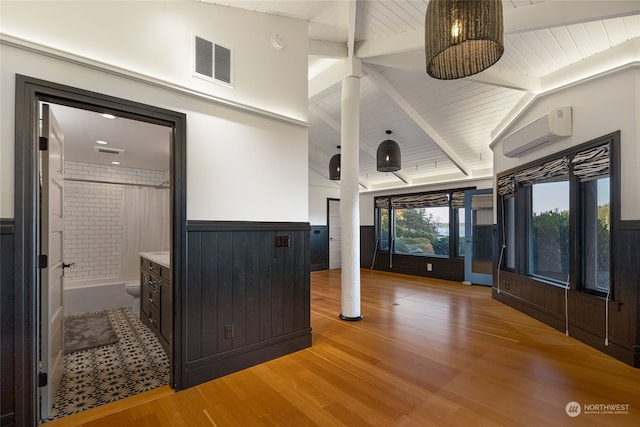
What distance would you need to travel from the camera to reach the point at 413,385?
2.24m

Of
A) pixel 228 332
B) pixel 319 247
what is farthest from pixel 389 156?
pixel 319 247

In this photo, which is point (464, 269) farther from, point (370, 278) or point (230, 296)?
point (230, 296)

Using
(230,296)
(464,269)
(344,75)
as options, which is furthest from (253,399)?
(464,269)

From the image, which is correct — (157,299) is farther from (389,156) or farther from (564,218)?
(564,218)

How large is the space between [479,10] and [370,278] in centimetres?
613

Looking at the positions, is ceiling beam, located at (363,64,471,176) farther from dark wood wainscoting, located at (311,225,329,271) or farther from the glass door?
dark wood wainscoting, located at (311,225,329,271)

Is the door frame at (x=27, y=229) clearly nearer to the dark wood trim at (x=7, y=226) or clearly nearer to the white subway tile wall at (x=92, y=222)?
the dark wood trim at (x=7, y=226)

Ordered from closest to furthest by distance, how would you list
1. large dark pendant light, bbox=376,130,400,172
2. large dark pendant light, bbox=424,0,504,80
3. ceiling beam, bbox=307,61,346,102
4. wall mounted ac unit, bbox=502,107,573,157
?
1. large dark pendant light, bbox=424,0,504,80
2. wall mounted ac unit, bbox=502,107,573,157
3. ceiling beam, bbox=307,61,346,102
4. large dark pendant light, bbox=376,130,400,172

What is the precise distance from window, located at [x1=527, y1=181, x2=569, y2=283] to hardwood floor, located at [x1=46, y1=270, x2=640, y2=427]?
77 centimetres

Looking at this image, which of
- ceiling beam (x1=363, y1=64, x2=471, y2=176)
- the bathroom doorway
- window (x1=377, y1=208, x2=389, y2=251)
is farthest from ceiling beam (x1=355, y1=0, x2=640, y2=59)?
window (x1=377, y1=208, x2=389, y2=251)

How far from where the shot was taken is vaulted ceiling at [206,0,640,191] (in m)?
2.64

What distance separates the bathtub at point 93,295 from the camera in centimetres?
439

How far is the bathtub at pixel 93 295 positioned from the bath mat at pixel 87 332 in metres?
0.31

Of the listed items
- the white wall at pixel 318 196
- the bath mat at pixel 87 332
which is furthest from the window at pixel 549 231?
the bath mat at pixel 87 332
